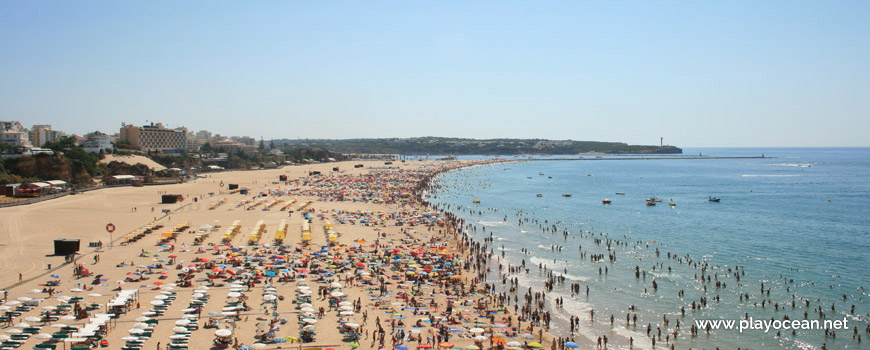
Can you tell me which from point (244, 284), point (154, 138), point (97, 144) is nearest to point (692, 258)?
point (244, 284)

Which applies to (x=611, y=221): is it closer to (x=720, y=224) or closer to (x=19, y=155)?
(x=720, y=224)

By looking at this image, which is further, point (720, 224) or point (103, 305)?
point (720, 224)

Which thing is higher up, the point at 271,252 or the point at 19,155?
the point at 19,155

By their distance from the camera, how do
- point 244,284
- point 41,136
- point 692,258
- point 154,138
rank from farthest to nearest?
1. point 154,138
2. point 41,136
3. point 692,258
4. point 244,284

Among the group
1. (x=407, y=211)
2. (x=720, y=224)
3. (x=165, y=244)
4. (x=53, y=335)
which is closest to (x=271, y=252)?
(x=165, y=244)

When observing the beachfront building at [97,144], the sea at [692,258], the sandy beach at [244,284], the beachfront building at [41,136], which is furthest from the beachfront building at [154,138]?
the sea at [692,258]

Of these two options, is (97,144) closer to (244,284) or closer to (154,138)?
(154,138)
